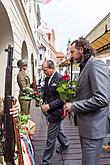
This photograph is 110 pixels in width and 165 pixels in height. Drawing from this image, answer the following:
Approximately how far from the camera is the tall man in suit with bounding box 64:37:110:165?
A: 83.8 inches

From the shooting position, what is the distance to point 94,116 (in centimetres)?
223

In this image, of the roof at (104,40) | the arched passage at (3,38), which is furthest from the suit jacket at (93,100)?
the arched passage at (3,38)

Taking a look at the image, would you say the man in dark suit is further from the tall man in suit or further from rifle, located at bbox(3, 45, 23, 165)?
rifle, located at bbox(3, 45, 23, 165)

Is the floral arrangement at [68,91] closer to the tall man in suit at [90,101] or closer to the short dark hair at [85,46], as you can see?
the tall man in suit at [90,101]

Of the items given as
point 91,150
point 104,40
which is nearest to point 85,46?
point 91,150

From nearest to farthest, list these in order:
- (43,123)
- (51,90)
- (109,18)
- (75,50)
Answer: (75,50)
(51,90)
(109,18)
(43,123)

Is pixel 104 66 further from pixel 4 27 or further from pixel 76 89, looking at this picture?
pixel 4 27

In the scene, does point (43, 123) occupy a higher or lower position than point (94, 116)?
lower

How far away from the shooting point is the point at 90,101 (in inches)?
84.7

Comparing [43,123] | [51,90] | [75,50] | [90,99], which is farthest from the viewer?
[43,123]

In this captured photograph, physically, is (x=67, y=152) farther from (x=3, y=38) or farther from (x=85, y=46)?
(x=3, y=38)

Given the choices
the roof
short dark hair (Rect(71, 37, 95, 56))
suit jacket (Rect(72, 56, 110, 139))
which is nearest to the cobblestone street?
suit jacket (Rect(72, 56, 110, 139))

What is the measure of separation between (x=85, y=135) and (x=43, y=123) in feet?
17.5

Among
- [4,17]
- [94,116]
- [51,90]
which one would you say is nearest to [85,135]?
[94,116]
